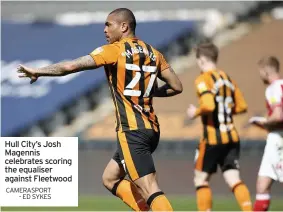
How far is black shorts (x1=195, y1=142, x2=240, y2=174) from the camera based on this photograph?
8.26m

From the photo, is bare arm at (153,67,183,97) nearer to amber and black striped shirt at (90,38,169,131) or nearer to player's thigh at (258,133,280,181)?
amber and black striped shirt at (90,38,169,131)

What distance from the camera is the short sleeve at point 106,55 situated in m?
5.69

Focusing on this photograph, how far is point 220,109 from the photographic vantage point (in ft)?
27.0

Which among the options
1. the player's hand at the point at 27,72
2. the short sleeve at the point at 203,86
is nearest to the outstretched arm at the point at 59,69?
the player's hand at the point at 27,72

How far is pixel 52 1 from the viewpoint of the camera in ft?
64.0

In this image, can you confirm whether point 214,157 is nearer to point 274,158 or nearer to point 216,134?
point 216,134

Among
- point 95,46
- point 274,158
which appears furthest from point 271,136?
point 95,46

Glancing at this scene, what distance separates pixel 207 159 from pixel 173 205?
2503 millimetres

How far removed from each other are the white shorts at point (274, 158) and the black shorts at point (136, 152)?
5.31ft

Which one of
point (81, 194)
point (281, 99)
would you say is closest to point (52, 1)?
point (81, 194)

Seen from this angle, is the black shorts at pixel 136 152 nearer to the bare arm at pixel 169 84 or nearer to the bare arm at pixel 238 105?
the bare arm at pixel 169 84

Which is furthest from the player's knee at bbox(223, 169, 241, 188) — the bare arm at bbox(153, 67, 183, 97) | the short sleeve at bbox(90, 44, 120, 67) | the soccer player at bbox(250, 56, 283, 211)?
the short sleeve at bbox(90, 44, 120, 67)

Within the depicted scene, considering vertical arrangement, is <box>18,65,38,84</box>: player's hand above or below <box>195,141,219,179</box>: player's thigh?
above

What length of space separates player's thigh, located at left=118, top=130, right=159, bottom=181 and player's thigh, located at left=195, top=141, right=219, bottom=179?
234cm
